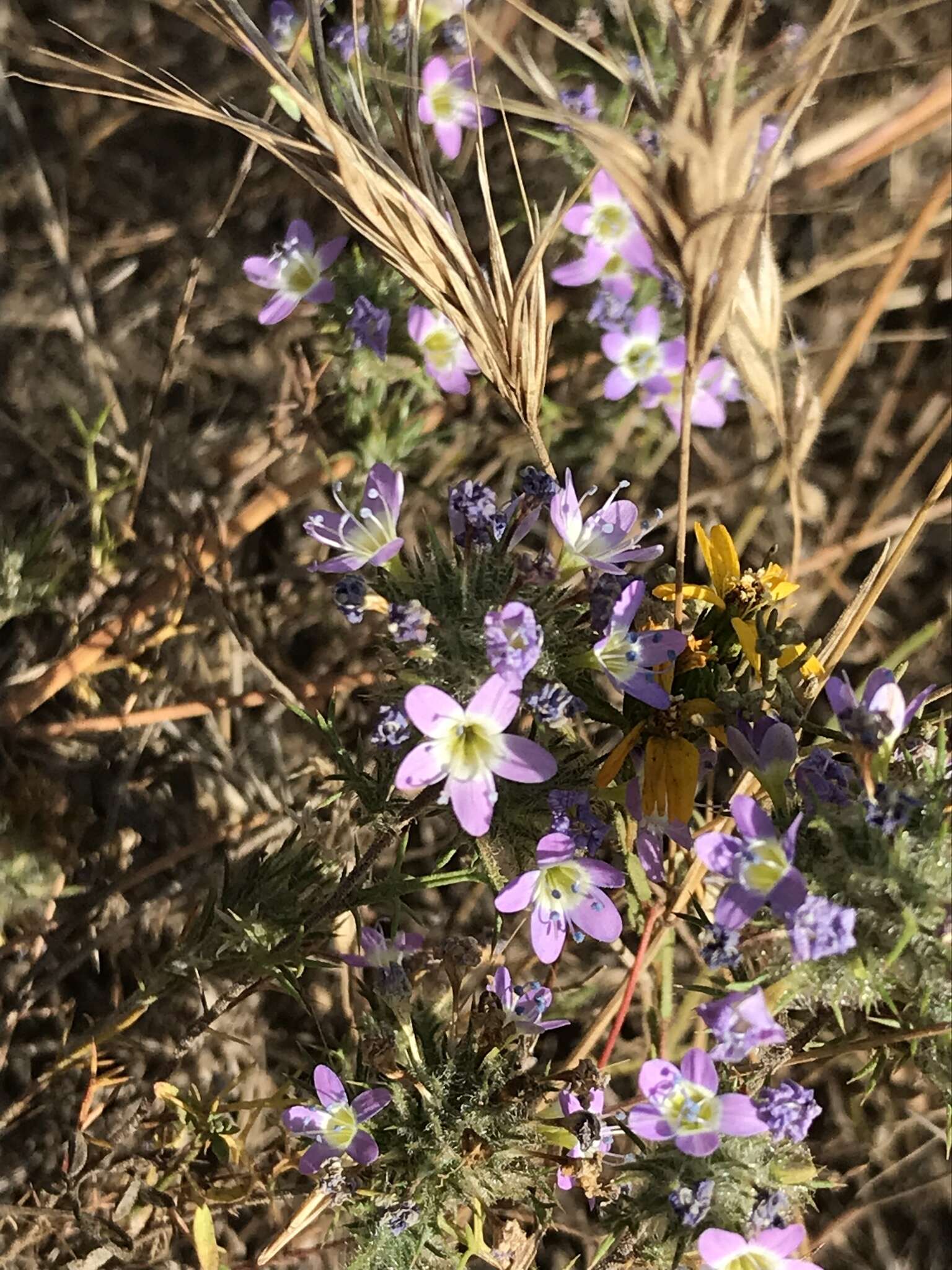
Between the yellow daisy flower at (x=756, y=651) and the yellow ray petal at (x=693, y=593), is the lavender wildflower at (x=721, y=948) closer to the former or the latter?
the yellow daisy flower at (x=756, y=651)

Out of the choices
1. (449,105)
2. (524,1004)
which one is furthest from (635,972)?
(449,105)

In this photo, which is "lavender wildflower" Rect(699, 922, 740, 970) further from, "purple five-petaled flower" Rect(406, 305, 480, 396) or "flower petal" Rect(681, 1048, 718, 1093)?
"purple five-petaled flower" Rect(406, 305, 480, 396)

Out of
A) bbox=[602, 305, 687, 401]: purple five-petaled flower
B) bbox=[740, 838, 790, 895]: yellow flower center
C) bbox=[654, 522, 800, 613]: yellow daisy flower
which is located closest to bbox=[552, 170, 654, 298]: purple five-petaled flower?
bbox=[602, 305, 687, 401]: purple five-petaled flower

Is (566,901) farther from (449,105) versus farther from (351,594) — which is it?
(449,105)

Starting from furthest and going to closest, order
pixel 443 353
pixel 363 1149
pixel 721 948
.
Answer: pixel 443 353 < pixel 363 1149 < pixel 721 948

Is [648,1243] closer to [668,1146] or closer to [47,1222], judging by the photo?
[668,1146]
